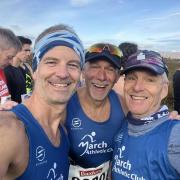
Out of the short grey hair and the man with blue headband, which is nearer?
the man with blue headband

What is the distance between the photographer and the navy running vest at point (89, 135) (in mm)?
3234

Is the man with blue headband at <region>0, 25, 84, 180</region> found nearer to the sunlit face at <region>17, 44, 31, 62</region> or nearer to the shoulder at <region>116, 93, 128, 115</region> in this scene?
the shoulder at <region>116, 93, 128, 115</region>

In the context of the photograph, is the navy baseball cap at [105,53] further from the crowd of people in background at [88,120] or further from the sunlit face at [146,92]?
the sunlit face at [146,92]

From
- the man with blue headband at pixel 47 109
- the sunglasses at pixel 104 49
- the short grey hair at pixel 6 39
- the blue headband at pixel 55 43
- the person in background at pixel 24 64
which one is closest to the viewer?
the man with blue headband at pixel 47 109

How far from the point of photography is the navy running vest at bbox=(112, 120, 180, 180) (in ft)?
7.82

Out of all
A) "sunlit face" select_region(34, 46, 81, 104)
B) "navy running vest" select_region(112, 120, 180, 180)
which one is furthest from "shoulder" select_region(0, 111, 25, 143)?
"navy running vest" select_region(112, 120, 180, 180)

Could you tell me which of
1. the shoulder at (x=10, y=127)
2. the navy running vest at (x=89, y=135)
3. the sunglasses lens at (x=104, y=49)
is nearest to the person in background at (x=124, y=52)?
the sunglasses lens at (x=104, y=49)

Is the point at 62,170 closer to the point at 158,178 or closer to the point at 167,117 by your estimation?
the point at 158,178

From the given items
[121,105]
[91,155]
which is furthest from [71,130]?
[121,105]

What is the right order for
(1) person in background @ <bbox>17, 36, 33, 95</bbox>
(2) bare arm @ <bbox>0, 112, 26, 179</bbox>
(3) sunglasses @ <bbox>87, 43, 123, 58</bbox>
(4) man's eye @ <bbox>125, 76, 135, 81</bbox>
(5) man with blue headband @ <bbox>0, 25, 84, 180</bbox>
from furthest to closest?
(1) person in background @ <bbox>17, 36, 33, 95</bbox>, (3) sunglasses @ <bbox>87, 43, 123, 58</bbox>, (4) man's eye @ <bbox>125, 76, 135, 81</bbox>, (5) man with blue headband @ <bbox>0, 25, 84, 180</bbox>, (2) bare arm @ <bbox>0, 112, 26, 179</bbox>

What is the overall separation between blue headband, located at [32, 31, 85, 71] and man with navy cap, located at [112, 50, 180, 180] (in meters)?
0.55

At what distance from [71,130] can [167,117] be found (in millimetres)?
986

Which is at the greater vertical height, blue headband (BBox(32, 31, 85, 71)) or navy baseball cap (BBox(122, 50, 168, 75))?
blue headband (BBox(32, 31, 85, 71))

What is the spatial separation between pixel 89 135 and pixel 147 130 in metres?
0.80
